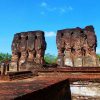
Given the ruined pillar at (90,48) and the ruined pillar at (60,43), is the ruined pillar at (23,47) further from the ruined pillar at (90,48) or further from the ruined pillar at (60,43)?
the ruined pillar at (90,48)

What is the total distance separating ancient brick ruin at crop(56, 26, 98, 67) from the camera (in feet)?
53.5

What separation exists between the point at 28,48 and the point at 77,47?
14.1 ft

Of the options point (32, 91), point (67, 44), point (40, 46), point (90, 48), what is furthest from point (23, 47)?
point (32, 91)

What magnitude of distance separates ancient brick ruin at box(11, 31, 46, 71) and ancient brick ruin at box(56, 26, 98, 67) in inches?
59.5

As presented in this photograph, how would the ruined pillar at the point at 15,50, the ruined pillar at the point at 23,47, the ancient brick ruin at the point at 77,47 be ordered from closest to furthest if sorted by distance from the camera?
1. the ancient brick ruin at the point at 77,47
2. the ruined pillar at the point at 23,47
3. the ruined pillar at the point at 15,50

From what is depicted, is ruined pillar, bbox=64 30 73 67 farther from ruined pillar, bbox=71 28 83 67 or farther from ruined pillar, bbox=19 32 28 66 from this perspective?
ruined pillar, bbox=19 32 28 66

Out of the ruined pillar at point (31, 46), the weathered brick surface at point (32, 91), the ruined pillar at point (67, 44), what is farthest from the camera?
the ruined pillar at point (31, 46)

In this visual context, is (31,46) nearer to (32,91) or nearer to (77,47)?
(77,47)

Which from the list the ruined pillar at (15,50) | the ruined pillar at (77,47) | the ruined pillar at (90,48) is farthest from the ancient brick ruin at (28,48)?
the ruined pillar at (90,48)

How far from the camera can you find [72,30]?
56.1 ft

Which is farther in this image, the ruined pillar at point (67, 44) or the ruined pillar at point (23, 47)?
the ruined pillar at point (23, 47)

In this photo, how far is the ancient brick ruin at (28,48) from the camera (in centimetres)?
1770

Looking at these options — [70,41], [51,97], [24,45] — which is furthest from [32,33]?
[51,97]

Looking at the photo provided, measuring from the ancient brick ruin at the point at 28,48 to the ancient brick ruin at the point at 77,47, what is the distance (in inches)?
59.5
